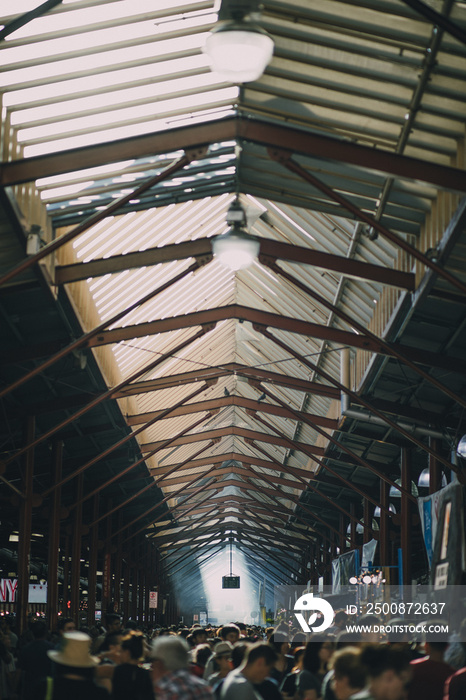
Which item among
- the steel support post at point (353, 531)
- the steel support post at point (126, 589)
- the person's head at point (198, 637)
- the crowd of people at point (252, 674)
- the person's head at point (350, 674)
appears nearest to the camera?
the crowd of people at point (252, 674)

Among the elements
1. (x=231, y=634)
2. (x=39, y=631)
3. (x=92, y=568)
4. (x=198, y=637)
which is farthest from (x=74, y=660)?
(x=92, y=568)

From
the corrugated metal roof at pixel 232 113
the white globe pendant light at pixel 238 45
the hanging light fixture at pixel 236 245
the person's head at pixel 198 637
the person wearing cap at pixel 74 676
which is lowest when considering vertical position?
the person's head at pixel 198 637

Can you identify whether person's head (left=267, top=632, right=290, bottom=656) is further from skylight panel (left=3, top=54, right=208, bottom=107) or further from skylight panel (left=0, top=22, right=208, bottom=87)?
skylight panel (left=0, top=22, right=208, bottom=87)

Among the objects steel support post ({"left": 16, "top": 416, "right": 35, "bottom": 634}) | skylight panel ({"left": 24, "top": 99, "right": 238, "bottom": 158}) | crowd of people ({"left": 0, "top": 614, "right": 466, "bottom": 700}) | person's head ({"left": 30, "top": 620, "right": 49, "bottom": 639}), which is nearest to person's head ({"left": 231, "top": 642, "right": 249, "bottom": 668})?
crowd of people ({"left": 0, "top": 614, "right": 466, "bottom": 700})

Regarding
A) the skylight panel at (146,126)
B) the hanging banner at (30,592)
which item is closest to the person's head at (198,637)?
the skylight panel at (146,126)

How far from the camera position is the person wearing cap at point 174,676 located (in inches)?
263

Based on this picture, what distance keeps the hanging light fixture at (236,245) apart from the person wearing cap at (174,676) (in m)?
8.05

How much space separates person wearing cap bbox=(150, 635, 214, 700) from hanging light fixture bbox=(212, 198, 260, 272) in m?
8.05

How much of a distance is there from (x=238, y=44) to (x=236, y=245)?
16.4ft

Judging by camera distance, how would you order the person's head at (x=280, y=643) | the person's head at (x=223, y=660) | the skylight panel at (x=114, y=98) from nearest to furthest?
1. the person's head at (x=223, y=660)
2. the person's head at (x=280, y=643)
3. the skylight panel at (x=114, y=98)

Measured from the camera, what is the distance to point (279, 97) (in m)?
14.8

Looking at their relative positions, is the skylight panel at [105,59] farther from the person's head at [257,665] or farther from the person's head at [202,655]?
the person's head at [257,665]

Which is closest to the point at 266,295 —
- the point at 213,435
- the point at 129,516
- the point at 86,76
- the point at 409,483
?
the point at 409,483

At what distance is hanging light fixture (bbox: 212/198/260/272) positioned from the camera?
14.0 meters
